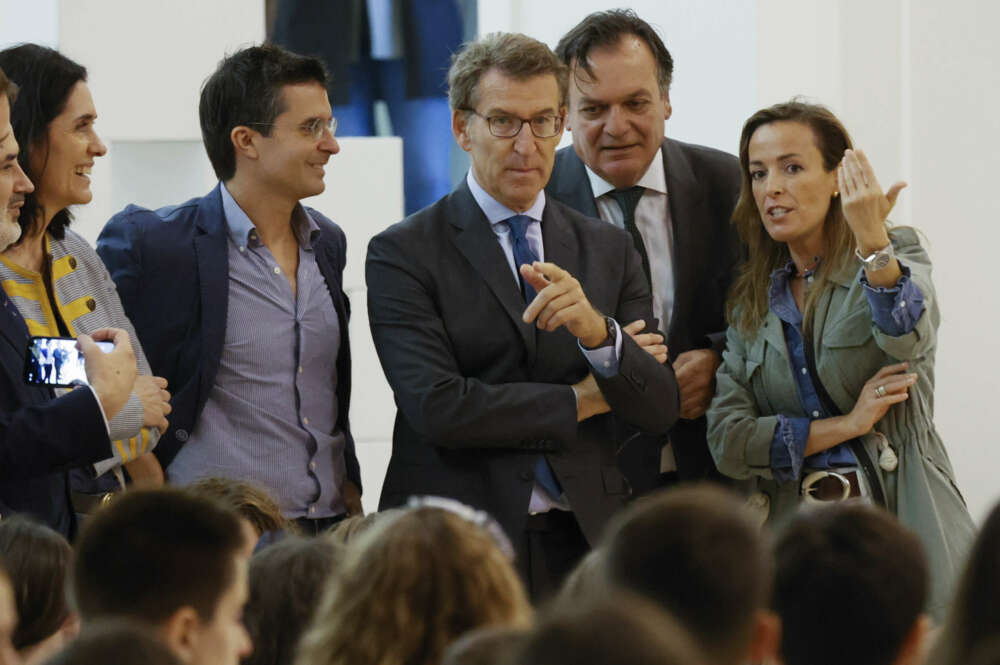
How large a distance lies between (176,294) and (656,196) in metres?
1.23

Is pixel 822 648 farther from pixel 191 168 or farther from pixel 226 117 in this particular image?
pixel 191 168

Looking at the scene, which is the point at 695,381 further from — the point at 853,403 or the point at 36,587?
the point at 36,587

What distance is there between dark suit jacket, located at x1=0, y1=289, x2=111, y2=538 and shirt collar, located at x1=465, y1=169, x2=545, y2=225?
3.31 feet

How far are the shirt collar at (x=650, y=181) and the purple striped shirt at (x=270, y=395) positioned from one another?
80cm

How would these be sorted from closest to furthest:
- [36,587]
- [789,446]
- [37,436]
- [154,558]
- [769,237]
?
[154,558] → [36,587] → [37,436] → [789,446] → [769,237]

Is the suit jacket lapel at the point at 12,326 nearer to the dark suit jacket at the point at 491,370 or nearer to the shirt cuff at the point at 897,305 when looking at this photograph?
the dark suit jacket at the point at 491,370

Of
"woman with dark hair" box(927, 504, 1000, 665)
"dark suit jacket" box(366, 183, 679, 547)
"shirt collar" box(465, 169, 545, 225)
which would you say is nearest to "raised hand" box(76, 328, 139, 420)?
"dark suit jacket" box(366, 183, 679, 547)

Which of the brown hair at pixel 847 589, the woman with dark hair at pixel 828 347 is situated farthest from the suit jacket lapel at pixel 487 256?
the brown hair at pixel 847 589

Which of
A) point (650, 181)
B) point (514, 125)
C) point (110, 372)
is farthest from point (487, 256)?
point (110, 372)

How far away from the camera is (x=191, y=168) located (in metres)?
4.84

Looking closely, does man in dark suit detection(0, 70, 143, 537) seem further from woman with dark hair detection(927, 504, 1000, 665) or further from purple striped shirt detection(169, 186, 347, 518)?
woman with dark hair detection(927, 504, 1000, 665)

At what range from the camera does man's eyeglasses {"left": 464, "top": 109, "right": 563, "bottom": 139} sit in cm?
341

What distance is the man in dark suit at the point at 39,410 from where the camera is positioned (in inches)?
112

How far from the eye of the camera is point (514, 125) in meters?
3.41
